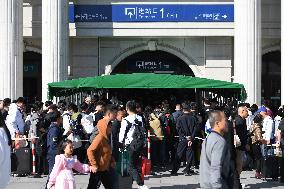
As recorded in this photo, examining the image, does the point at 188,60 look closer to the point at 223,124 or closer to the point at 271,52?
the point at 271,52

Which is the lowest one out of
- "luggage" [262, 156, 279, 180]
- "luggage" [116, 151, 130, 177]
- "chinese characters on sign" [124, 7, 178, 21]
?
"luggage" [262, 156, 279, 180]

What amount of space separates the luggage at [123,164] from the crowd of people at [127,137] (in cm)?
11

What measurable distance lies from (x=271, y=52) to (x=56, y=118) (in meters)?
18.1

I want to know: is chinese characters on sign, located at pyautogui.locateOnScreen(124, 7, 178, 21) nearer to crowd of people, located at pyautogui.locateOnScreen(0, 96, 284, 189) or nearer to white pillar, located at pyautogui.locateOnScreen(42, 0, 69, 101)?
white pillar, located at pyautogui.locateOnScreen(42, 0, 69, 101)

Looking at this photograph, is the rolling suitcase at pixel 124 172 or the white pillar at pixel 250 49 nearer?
the rolling suitcase at pixel 124 172

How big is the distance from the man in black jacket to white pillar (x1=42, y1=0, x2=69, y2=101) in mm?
10728

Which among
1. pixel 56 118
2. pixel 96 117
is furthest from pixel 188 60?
pixel 56 118

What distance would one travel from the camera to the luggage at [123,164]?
13812mm

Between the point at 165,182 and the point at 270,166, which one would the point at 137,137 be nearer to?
the point at 165,182

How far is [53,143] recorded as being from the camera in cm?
1453

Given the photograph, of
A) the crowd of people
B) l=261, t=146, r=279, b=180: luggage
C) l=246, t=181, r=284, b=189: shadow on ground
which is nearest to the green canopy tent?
the crowd of people

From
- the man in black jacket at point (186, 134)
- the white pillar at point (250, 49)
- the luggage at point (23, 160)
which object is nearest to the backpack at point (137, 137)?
the man in black jacket at point (186, 134)

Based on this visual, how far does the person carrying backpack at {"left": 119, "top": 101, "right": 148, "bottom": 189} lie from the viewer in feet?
46.4

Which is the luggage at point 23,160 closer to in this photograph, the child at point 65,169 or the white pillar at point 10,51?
the child at point 65,169
